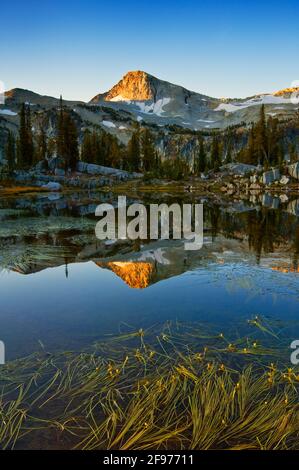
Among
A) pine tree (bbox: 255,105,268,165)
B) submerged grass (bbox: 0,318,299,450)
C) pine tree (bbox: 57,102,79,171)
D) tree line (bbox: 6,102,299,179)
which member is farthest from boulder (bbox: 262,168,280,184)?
submerged grass (bbox: 0,318,299,450)

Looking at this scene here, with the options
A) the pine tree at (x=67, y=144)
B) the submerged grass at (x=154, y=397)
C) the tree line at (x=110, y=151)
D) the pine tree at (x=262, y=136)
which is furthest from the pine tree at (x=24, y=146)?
the submerged grass at (x=154, y=397)

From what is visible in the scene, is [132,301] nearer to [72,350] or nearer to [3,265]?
[72,350]

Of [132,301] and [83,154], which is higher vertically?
[83,154]

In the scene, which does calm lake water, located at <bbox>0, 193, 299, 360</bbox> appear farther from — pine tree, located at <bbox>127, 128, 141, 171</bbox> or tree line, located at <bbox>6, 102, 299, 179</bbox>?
pine tree, located at <bbox>127, 128, 141, 171</bbox>

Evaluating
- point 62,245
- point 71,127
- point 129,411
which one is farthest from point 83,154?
point 129,411

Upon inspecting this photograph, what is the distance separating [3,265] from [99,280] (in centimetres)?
642

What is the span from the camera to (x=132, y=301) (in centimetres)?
1441

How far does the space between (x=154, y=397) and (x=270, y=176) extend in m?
113

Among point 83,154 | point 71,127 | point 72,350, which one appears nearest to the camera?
point 72,350

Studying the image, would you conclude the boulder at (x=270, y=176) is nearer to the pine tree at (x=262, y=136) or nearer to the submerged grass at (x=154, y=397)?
the pine tree at (x=262, y=136)

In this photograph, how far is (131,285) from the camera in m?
16.6

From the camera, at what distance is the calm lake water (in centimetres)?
1198

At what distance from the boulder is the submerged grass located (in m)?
108
